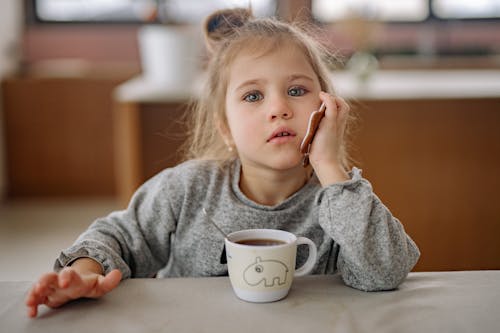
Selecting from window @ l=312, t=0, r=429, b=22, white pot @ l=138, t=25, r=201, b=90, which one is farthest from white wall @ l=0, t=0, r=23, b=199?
window @ l=312, t=0, r=429, b=22

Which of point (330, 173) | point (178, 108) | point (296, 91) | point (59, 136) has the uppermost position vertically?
point (296, 91)

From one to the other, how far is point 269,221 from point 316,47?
32cm

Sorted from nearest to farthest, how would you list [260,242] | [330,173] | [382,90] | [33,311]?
[33,311]
[260,242]
[330,173]
[382,90]

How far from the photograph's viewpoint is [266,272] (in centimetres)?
84

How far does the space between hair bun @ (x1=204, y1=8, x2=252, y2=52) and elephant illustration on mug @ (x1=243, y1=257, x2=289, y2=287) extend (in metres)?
0.55

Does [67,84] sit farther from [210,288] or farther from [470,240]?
[210,288]

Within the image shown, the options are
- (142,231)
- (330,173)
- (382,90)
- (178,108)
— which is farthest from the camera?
(382,90)

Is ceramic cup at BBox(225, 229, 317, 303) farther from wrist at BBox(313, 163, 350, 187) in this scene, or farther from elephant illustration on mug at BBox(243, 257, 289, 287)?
wrist at BBox(313, 163, 350, 187)

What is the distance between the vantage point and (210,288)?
0.89 meters

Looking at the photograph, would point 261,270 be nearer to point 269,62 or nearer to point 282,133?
point 282,133

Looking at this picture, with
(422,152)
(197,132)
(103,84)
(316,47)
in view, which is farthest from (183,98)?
(103,84)

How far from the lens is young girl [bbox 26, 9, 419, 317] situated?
3.14 feet

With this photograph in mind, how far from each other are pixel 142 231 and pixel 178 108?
144 cm

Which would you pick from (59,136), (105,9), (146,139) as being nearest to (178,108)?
(146,139)
